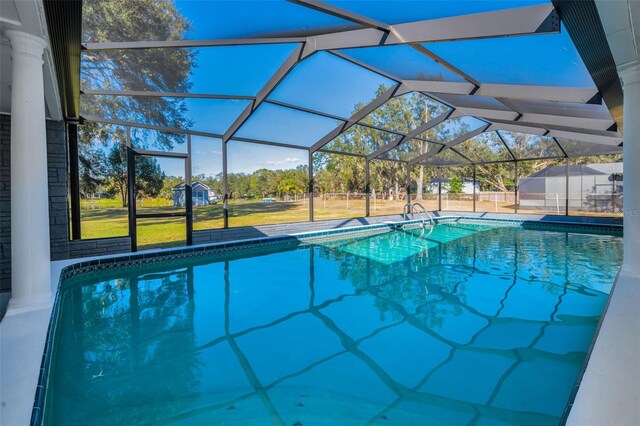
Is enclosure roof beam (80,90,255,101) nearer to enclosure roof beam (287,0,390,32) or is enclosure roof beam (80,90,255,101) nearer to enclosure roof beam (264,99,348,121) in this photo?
enclosure roof beam (264,99,348,121)

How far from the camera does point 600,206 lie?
43.5 ft

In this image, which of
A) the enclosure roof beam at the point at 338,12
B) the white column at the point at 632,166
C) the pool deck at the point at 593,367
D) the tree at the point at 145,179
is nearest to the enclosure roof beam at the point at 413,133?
the white column at the point at 632,166

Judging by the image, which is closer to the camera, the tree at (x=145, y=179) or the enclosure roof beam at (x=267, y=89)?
the enclosure roof beam at (x=267, y=89)

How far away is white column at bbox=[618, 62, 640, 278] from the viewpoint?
4164 millimetres

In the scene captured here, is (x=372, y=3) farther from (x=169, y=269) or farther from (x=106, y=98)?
(x=169, y=269)

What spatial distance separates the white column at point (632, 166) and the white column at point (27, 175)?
22.3ft

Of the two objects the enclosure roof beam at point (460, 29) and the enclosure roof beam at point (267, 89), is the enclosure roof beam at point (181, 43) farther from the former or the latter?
the enclosure roof beam at point (460, 29)

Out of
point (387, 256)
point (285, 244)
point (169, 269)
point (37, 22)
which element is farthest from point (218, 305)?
point (285, 244)

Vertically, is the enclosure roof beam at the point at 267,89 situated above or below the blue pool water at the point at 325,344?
above

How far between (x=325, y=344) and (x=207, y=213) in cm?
1210

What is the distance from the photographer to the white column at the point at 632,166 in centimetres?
416

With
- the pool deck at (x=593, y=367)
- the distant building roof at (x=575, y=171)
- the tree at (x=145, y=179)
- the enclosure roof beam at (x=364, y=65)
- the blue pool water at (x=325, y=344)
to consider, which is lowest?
the blue pool water at (x=325, y=344)

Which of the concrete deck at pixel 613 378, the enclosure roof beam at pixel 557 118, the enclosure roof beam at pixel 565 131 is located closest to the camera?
the concrete deck at pixel 613 378

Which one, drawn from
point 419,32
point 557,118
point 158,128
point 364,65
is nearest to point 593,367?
point 419,32
